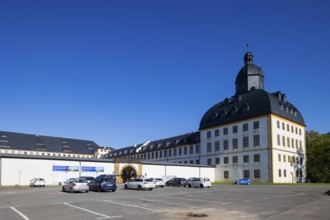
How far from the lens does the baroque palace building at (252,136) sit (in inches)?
2288

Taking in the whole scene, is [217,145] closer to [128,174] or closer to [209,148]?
[209,148]

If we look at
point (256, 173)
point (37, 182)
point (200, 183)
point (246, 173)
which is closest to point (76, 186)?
point (37, 182)

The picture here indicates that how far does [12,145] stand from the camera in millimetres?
105312

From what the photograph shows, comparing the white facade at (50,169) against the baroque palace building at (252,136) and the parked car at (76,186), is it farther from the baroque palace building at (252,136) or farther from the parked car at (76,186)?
the parked car at (76,186)

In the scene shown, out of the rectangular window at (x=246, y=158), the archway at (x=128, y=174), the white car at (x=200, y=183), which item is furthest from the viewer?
the rectangular window at (x=246, y=158)

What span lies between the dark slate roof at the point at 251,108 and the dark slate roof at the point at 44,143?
63.7m

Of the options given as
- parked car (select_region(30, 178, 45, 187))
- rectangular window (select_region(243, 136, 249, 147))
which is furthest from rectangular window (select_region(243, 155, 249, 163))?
parked car (select_region(30, 178, 45, 187))

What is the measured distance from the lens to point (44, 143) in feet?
376

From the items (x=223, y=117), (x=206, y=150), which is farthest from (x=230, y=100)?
(x=206, y=150)

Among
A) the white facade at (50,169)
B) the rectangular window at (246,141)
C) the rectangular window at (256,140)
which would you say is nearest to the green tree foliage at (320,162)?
the rectangular window at (256,140)

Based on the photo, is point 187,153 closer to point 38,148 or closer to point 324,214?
point 38,148

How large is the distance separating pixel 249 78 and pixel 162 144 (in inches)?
1266

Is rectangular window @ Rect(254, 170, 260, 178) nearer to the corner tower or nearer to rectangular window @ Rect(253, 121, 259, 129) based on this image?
rectangular window @ Rect(253, 121, 259, 129)

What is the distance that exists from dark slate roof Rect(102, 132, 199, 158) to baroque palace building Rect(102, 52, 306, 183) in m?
1.64
